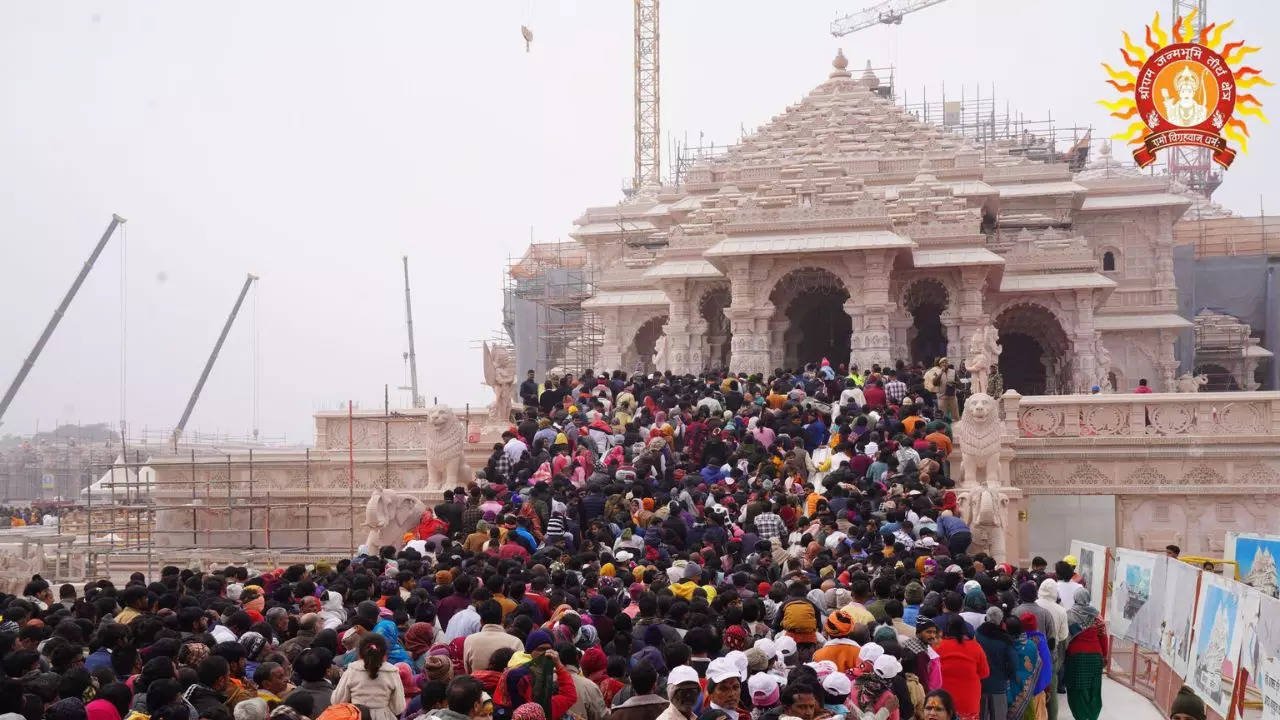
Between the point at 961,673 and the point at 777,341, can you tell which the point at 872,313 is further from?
the point at 961,673

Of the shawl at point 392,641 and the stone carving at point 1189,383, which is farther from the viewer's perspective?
the stone carving at point 1189,383

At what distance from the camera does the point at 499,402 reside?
2503 centimetres

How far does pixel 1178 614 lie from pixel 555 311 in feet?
139

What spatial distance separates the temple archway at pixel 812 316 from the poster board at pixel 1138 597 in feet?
57.2

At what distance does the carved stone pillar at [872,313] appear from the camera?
1262 inches

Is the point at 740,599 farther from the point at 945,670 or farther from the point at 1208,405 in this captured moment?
the point at 1208,405

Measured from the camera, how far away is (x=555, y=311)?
2169 inches

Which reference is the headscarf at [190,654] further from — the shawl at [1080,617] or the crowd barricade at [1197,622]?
the shawl at [1080,617]

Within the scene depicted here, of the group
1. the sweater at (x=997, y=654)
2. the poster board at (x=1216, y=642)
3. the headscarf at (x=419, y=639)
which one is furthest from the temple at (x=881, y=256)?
the headscarf at (x=419, y=639)

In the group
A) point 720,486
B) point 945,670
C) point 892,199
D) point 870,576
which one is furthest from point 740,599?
point 892,199

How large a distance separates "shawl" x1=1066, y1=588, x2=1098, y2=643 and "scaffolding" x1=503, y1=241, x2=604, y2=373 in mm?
33313

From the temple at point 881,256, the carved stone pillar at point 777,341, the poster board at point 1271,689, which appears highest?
the temple at point 881,256

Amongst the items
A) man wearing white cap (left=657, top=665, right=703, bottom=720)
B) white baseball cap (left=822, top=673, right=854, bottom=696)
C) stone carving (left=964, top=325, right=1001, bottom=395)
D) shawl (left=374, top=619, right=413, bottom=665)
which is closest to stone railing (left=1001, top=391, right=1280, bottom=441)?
stone carving (left=964, top=325, right=1001, bottom=395)

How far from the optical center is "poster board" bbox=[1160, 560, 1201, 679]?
13141 mm
